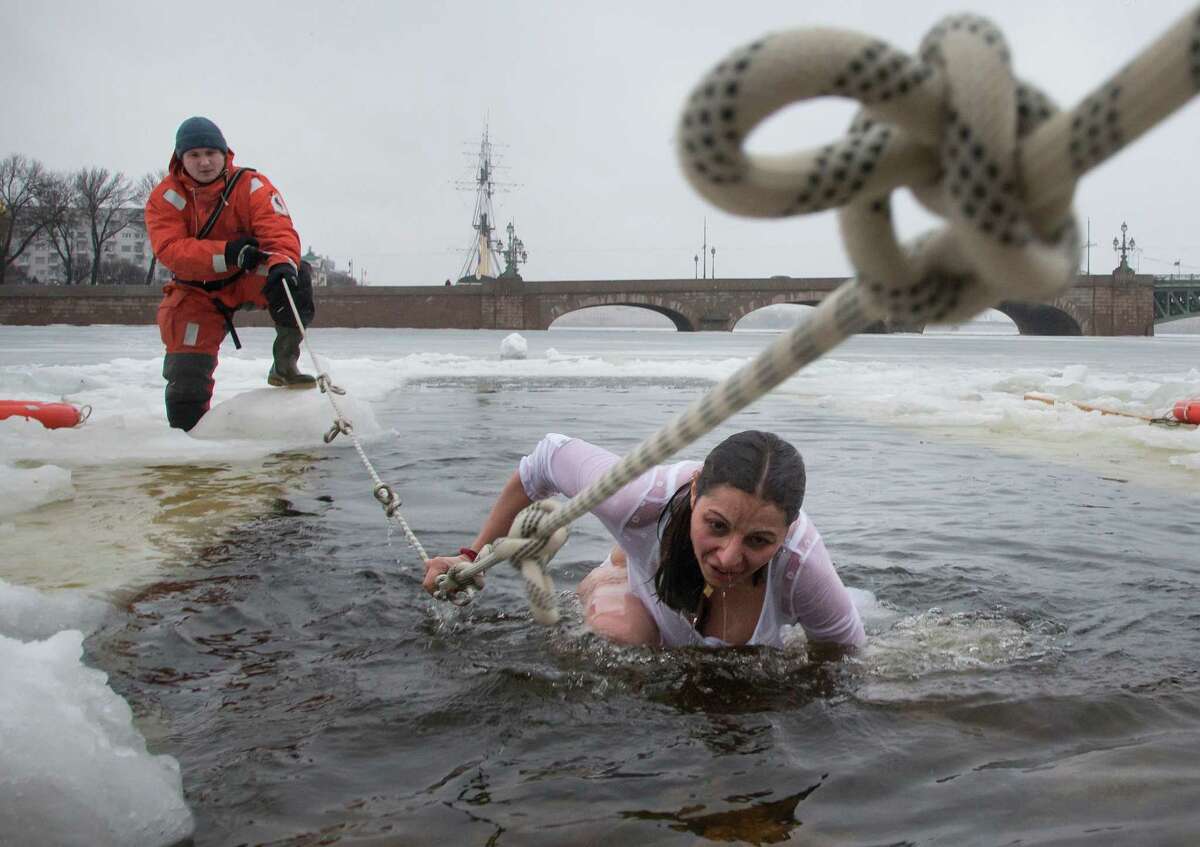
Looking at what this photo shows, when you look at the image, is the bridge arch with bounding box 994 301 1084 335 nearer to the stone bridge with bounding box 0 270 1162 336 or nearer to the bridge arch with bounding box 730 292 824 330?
the stone bridge with bounding box 0 270 1162 336

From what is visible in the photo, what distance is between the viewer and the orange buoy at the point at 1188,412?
985cm

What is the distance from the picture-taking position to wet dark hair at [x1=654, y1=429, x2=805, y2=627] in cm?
293

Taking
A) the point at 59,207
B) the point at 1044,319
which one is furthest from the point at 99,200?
the point at 1044,319

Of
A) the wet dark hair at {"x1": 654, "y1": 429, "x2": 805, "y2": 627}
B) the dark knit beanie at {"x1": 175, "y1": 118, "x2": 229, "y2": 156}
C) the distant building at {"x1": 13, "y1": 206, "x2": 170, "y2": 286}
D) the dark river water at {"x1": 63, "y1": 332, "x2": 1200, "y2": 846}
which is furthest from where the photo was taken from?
the distant building at {"x1": 13, "y1": 206, "x2": 170, "y2": 286}

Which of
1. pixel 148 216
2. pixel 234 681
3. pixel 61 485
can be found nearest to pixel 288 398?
pixel 148 216

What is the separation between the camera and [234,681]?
3.07 meters

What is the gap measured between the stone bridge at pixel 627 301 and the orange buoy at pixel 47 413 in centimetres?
5345

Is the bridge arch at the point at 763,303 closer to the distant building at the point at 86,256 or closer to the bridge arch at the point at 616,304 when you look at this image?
the bridge arch at the point at 616,304

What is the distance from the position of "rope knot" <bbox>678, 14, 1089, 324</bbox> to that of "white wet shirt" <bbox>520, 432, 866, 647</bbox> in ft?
7.44

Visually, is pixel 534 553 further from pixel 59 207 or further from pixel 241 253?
pixel 59 207

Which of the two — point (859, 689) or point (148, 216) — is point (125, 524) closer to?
point (148, 216)

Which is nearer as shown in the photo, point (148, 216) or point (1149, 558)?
point (1149, 558)

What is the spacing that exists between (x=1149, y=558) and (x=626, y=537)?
2755 millimetres

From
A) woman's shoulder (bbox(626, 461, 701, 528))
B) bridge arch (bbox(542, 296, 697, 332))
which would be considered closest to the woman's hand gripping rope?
woman's shoulder (bbox(626, 461, 701, 528))
